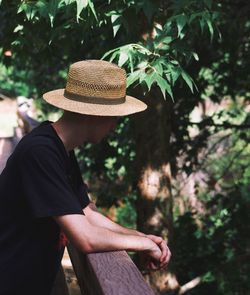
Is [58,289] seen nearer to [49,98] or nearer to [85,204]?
[85,204]

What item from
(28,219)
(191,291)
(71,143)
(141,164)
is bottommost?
(191,291)

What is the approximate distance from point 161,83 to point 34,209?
3.97ft

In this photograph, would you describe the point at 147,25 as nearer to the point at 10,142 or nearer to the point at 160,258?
the point at 160,258

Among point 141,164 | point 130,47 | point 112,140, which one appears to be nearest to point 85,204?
point 130,47

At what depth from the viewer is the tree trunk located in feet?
13.4

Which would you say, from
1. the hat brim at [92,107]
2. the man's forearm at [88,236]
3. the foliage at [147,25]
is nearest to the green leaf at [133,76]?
the foliage at [147,25]

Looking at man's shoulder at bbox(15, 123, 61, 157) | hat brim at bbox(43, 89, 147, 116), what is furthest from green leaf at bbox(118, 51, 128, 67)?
man's shoulder at bbox(15, 123, 61, 157)

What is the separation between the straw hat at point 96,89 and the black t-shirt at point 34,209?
122 mm

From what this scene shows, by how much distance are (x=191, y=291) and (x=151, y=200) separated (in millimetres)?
1843

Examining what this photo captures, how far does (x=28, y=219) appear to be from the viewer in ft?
6.44

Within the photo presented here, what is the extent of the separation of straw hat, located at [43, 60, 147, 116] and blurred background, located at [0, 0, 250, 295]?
0.76 metres

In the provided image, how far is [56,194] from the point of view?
6.08ft

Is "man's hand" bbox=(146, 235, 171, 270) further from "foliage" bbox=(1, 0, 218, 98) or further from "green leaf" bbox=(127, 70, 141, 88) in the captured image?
"green leaf" bbox=(127, 70, 141, 88)

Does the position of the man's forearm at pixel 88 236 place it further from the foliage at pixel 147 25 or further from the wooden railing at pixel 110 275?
the foliage at pixel 147 25
